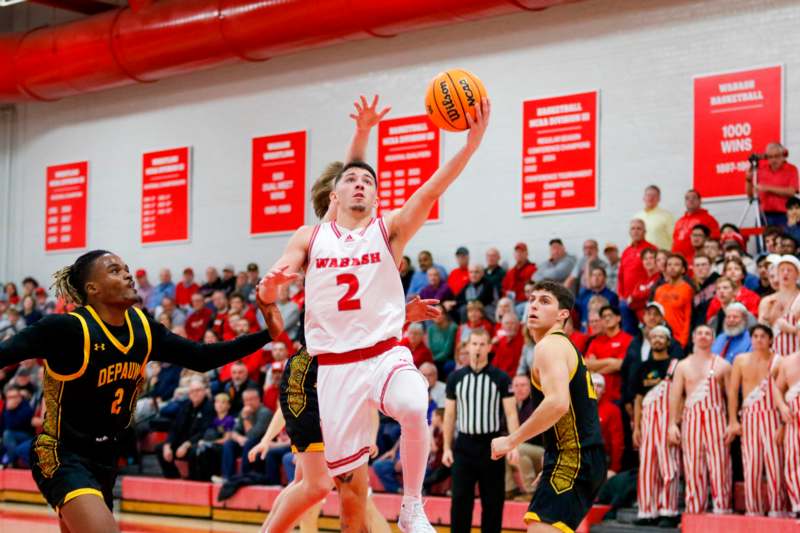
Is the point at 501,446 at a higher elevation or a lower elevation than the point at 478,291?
lower

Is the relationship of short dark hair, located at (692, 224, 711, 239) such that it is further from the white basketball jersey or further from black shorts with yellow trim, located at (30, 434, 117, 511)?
black shorts with yellow trim, located at (30, 434, 117, 511)

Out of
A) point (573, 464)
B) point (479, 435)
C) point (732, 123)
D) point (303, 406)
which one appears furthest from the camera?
point (732, 123)

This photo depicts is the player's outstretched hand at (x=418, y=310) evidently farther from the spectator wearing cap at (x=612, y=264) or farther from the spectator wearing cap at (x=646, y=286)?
the spectator wearing cap at (x=612, y=264)

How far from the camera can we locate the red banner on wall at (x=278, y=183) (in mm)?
18000

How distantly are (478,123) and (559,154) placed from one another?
987 centimetres

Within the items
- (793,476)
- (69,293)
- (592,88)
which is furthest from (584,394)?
(592,88)

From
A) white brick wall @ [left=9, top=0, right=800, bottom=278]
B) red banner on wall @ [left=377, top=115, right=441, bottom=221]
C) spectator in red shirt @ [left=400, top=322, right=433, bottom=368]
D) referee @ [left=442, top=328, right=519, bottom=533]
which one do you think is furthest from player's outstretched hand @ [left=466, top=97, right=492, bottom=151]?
red banner on wall @ [left=377, top=115, right=441, bottom=221]

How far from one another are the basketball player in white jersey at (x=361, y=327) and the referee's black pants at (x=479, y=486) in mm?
3825

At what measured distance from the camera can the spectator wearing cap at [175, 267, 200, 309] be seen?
18344 millimetres

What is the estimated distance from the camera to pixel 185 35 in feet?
57.7

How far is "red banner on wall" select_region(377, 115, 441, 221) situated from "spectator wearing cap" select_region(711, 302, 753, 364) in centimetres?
655

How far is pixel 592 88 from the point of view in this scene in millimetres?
15055

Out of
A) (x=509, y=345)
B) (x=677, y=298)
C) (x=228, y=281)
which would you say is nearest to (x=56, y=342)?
(x=677, y=298)

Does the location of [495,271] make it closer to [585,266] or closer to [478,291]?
Result: [478,291]
